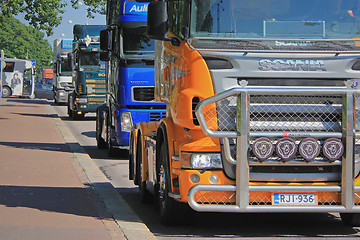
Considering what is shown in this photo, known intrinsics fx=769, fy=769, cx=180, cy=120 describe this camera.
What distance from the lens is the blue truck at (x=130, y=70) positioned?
16.2m

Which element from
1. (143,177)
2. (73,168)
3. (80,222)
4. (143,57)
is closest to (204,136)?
(80,222)

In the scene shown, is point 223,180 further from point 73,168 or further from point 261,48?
point 73,168

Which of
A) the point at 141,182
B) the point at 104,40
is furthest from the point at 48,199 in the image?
the point at 104,40

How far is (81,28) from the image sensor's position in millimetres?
28266

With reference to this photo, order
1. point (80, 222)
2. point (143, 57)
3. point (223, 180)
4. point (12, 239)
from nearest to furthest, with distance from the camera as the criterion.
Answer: point (12, 239), point (223, 180), point (80, 222), point (143, 57)

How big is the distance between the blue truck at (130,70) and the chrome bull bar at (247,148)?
8.44m

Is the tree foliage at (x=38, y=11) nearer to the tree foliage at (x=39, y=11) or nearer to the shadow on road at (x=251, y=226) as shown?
the tree foliage at (x=39, y=11)

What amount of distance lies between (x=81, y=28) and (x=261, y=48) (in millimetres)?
21047

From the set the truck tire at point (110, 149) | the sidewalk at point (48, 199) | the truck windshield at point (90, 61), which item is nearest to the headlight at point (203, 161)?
the sidewalk at point (48, 199)

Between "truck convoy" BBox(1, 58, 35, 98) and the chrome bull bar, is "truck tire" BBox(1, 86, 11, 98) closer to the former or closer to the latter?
"truck convoy" BBox(1, 58, 35, 98)

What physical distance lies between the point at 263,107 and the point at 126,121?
8.95m

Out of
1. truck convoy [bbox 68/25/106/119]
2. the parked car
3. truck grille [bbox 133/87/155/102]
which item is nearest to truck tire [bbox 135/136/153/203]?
truck grille [bbox 133/87/155/102]

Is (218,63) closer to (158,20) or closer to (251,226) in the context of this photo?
(158,20)

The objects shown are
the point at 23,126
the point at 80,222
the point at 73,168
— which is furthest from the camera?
the point at 23,126
